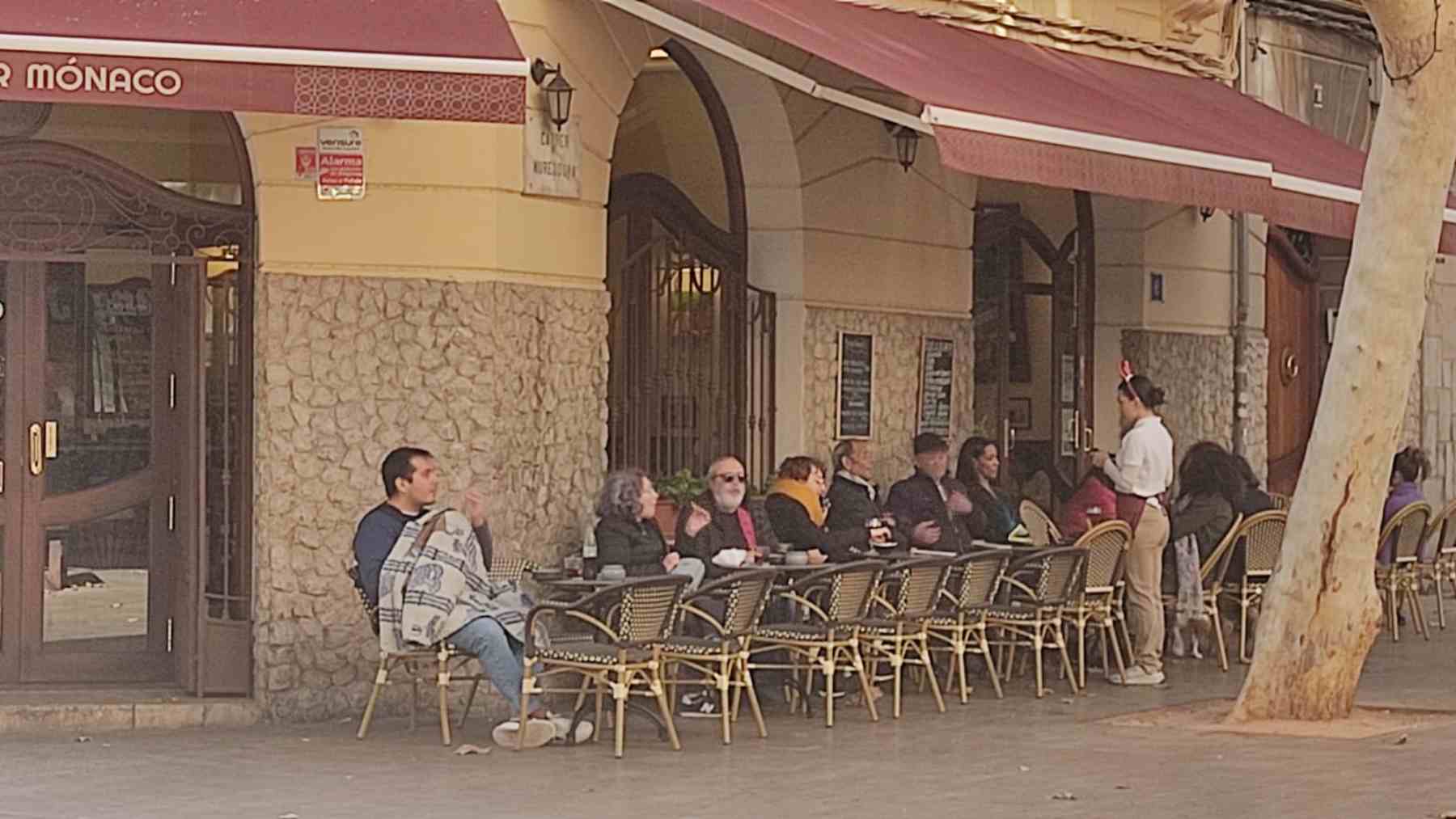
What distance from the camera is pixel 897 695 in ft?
42.0

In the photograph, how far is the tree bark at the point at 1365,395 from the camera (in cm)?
1170

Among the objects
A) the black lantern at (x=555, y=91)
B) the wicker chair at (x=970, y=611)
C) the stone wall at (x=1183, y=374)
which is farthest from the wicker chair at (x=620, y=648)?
the stone wall at (x=1183, y=374)

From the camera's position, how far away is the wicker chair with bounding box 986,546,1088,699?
45.0 feet

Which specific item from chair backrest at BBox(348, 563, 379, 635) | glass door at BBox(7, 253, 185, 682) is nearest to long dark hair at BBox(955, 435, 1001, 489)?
chair backrest at BBox(348, 563, 379, 635)

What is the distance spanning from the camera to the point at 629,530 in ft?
40.9

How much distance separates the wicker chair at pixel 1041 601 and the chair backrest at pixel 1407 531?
11.8ft

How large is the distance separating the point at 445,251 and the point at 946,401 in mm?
5397

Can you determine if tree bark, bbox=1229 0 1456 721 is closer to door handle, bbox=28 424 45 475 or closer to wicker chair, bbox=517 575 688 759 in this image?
wicker chair, bbox=517 575 688 759

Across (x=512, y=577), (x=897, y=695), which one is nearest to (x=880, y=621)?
(x=897, y=695)

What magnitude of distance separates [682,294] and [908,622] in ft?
10.7

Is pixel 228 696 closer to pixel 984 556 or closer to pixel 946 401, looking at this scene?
pixel 984 556

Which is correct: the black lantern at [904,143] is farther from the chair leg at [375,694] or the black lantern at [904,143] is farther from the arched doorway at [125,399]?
the chair leg at [375,694]

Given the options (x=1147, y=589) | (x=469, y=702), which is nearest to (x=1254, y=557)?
(x=1147, y=589)

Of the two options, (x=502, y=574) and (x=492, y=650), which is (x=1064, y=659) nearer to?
(x=502, y=574)
